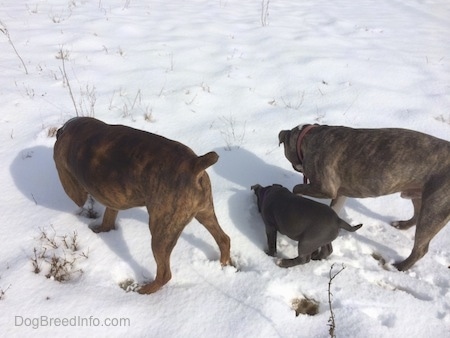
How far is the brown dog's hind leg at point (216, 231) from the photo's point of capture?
258cm

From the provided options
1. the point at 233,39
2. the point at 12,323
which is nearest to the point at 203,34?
the point at 233,39

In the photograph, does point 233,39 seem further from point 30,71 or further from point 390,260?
point 390,260

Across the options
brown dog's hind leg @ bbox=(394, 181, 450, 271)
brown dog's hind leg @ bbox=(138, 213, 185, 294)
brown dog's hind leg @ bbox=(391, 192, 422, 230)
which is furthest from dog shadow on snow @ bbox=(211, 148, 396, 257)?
brown dog's hind leg @ bbox=(138, 213, 185, 294)

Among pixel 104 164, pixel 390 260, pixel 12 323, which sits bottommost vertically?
pixel 390 260

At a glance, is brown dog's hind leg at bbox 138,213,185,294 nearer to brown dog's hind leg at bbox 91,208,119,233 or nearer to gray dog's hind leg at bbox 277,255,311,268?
brown dog's hind leg at bbox 91,208,119,233

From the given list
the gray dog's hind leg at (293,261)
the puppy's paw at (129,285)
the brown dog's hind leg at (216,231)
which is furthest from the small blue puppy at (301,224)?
the puppy's paw at (129,285)

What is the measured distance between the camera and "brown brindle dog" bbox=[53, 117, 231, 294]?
220 cm

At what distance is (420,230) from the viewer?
9.27ft

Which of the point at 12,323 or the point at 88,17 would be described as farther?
the point at 88,17

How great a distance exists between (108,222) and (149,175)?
3.44 ft

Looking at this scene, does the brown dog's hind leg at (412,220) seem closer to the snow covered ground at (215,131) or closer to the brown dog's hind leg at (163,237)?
the snow covered ground at (215,131)

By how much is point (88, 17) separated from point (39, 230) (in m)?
5.88

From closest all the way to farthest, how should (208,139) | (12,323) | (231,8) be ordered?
(12,323), (208,139), (231,8)

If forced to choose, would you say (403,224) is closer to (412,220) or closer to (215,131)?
(412,220)
